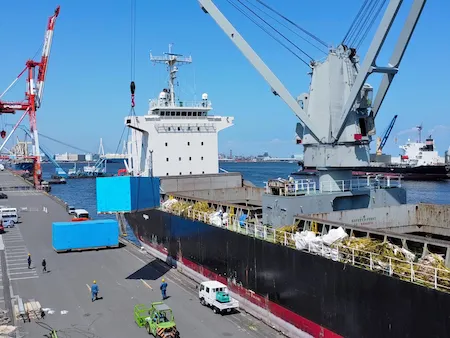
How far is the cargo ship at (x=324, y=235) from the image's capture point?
39.4ft

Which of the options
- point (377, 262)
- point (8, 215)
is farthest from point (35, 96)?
point (377, 262)

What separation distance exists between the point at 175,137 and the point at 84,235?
10256mm

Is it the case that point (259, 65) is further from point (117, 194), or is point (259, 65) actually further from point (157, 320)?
point (157, 320)

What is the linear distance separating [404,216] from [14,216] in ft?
104

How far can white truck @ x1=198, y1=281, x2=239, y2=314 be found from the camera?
17297 mm

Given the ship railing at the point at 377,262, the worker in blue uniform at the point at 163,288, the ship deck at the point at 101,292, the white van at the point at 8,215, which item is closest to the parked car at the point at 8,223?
the white van at the point at 8,215

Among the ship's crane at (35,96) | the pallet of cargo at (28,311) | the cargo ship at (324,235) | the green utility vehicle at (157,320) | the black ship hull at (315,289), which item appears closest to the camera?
the black ship hull at (315,289)

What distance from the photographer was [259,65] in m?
21.0

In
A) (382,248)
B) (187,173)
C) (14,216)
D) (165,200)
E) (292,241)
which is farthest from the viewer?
(14,216)

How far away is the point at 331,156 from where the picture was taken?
19.5m

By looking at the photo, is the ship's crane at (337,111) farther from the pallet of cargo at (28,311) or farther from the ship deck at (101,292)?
the pallet of cargo at (28,311)

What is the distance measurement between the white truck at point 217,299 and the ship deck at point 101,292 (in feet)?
1.01

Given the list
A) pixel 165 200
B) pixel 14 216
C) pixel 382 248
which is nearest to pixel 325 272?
pixel 382 248

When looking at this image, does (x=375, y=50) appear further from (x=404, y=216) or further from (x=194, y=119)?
(x=194, y=119)
